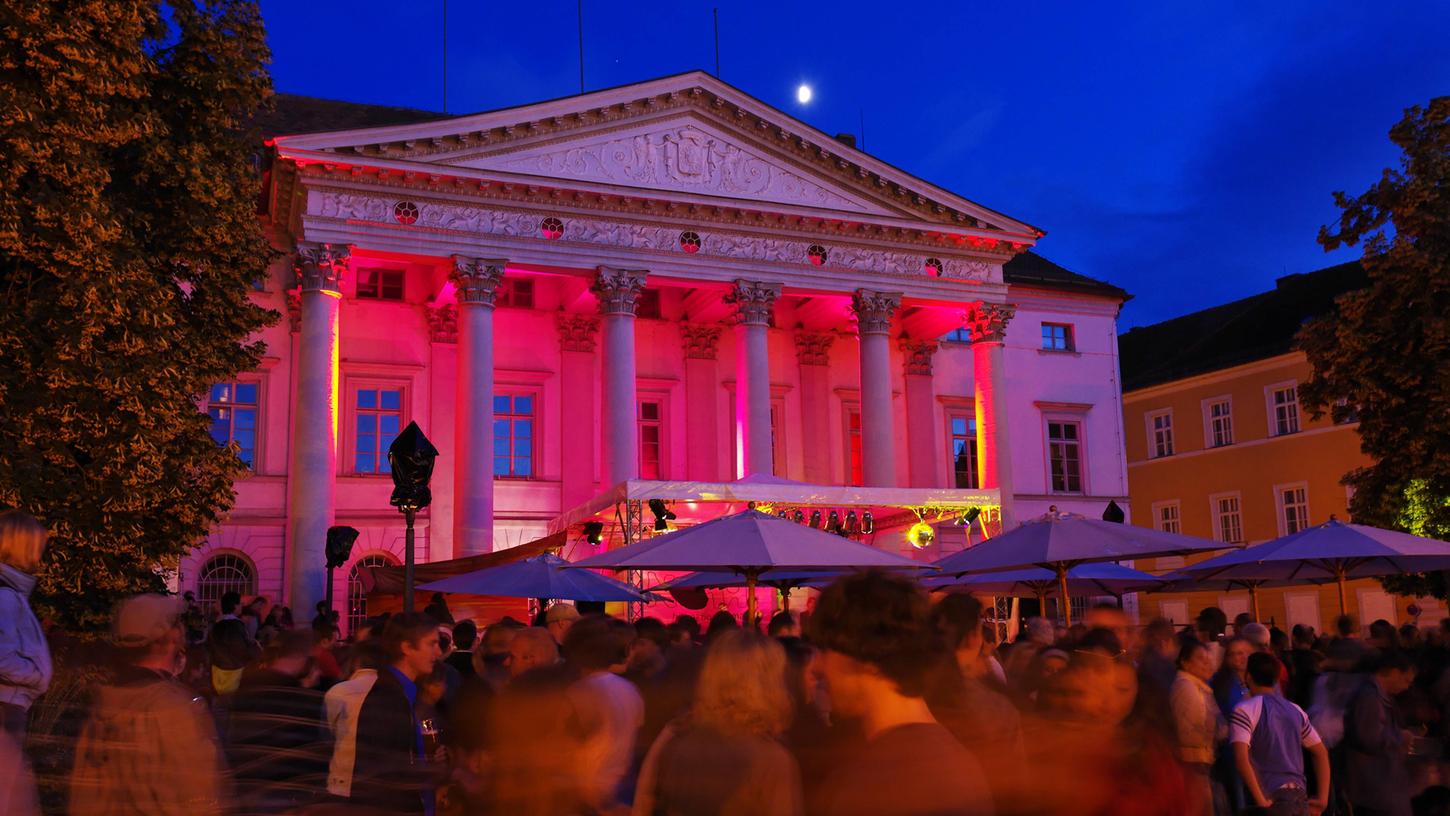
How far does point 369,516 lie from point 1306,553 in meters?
20.9

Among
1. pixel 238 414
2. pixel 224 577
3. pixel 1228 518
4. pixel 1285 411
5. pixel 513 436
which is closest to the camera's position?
pixel 224 577

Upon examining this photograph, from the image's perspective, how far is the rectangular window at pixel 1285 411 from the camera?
138 feet

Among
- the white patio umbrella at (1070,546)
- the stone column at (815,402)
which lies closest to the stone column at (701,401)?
the stone column at (815,402)

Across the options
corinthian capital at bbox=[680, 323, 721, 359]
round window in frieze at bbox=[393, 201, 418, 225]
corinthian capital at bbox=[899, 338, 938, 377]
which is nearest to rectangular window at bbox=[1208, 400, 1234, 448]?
corinthian capital at bbox=[899, 338, 938, 377]

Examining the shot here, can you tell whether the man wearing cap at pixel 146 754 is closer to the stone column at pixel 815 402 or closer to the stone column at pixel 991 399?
the stone column at pixel 991 399

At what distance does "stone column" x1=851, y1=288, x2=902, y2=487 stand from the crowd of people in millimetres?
20998

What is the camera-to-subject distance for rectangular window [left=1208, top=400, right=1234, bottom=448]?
44469 mm

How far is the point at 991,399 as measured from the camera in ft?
106

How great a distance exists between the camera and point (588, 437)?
105 ft

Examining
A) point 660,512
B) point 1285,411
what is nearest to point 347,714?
point 660,512

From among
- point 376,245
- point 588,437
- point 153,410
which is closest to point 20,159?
point 153,410

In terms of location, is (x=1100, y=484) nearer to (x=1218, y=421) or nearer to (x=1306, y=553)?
(x=1218, y=421)

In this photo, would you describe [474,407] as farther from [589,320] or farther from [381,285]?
[589,320]

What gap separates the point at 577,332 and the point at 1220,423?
80.0 feet
